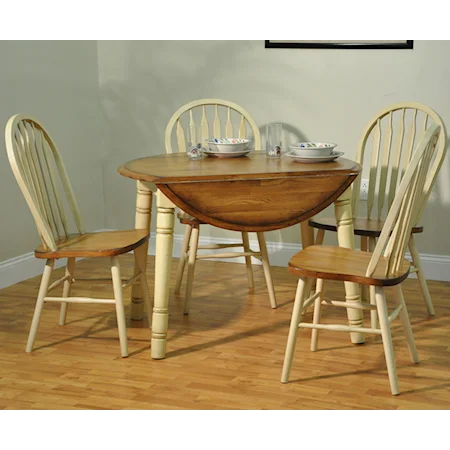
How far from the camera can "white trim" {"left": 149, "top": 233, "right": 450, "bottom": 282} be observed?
334 cm

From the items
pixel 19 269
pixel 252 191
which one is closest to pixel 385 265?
pixel 252 191

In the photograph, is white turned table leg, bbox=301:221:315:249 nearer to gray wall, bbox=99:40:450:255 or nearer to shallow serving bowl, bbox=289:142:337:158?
shallow serving bowl, bbox=289:142:337:158

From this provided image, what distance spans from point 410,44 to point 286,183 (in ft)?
4.76

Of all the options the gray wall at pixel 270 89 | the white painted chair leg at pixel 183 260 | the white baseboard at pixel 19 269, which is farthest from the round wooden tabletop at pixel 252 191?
the white baseboard at pixel 19 269

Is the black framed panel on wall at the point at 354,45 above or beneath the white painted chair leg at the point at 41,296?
above

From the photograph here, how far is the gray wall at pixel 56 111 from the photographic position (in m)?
3.27

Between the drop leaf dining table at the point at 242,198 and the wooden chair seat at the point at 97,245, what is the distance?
16 centimetres

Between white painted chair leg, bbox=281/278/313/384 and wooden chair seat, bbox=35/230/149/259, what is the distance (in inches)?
25.8

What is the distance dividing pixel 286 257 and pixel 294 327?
1.65 metres

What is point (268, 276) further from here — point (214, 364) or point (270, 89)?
point (270, 89)

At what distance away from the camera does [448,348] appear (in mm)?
2385

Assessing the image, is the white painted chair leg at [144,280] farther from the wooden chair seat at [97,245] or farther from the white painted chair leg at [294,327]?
the white painted chair leg at [294,327]

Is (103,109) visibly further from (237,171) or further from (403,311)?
(403,311)
